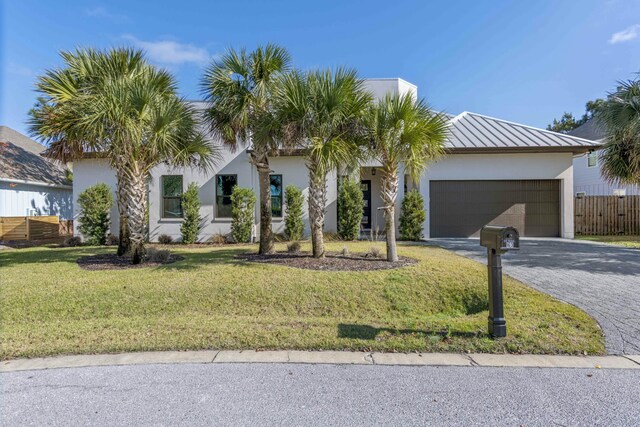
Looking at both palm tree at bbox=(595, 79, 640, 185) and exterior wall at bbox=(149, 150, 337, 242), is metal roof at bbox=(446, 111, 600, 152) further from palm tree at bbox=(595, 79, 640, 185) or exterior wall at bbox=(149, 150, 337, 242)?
exterior wall at bbox=(149, 150, 337, 242)

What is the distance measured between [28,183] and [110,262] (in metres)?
14.3

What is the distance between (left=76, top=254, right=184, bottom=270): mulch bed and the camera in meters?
7.91

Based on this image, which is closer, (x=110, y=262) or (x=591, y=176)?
(x=110, y=262)

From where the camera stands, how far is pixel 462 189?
13.9m

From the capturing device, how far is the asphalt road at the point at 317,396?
107 inches

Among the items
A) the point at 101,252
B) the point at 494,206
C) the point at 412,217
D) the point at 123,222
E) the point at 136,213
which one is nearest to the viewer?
the point at 136,213

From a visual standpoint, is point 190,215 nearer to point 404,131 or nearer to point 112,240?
point 112,240

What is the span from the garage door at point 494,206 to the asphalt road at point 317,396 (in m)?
10.8

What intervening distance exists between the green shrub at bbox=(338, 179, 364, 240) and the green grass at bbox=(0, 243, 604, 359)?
5.00 metres

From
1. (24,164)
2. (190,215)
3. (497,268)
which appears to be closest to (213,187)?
(190,215)

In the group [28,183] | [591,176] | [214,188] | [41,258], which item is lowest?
[41,258]

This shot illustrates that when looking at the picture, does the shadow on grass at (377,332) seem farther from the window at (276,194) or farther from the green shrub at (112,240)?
the green shrub at (112,240)

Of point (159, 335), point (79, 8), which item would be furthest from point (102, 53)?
point (159, 335)

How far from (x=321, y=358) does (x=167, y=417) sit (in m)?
1.69
